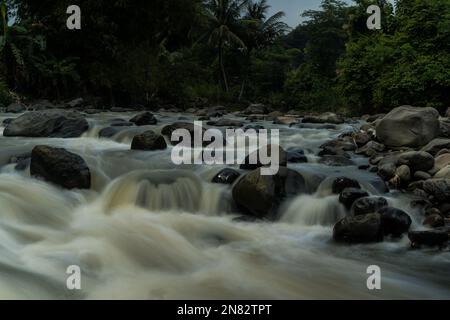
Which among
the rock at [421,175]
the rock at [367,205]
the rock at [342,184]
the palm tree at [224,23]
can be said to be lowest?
the rock at [367,205]

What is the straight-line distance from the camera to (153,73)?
2370 centimetres

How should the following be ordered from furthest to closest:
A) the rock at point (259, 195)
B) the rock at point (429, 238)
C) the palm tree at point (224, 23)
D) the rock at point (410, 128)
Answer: the palm tree at point (224, 23), the rock at point (410, 128), the rock at point (259, 195), the rock at point (429, 238)

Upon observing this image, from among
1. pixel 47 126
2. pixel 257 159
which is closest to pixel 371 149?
pixel 257 159

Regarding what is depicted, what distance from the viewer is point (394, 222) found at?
18.9 ft

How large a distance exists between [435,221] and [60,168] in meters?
4.95

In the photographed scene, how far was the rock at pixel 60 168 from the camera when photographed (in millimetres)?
6852

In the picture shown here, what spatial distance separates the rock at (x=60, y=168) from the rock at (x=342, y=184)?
11.5ft

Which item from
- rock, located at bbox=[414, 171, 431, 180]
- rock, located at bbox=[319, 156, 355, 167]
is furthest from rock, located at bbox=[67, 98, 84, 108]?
rock, located at bbox=[414, 171, 431, 180]

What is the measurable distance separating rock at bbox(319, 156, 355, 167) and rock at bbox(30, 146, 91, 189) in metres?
4.16

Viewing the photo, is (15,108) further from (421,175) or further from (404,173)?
(421,175)

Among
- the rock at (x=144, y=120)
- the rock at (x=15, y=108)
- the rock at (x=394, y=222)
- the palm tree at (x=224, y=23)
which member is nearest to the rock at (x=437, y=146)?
the rock at (x=394, y=222)

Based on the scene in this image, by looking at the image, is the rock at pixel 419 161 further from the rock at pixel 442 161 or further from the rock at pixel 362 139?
the rock at pixel 362 139

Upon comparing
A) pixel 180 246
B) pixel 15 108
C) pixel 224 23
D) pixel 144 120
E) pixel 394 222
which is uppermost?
pixel 224 23

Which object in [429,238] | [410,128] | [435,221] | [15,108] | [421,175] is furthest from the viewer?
[15,108]
